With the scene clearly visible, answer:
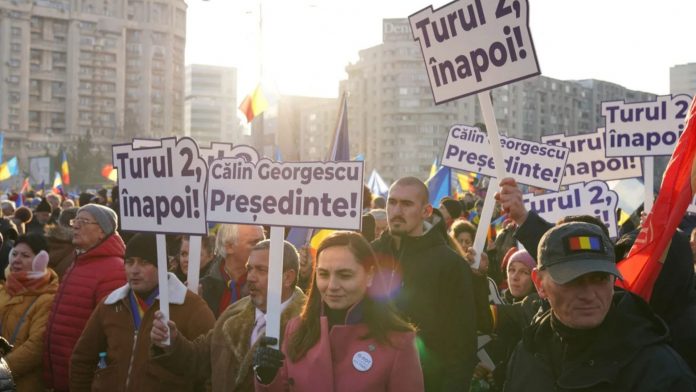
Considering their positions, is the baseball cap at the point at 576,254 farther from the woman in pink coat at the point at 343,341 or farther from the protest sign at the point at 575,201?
the protest sign at the point at 575,201

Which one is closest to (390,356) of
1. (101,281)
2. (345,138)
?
(101,281)

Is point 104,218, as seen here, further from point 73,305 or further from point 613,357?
point 613,357

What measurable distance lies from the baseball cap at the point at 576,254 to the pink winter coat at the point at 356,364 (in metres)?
0.91

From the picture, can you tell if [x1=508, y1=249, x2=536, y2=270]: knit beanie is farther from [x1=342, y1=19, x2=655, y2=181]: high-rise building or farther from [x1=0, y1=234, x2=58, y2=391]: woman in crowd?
[x1=342, y1=19, x2=655, y2=181]: high-rise building

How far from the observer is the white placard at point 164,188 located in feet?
16.1

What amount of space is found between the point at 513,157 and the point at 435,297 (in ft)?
12.2

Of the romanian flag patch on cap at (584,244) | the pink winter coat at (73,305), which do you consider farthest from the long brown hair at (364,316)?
the pink winter coat at (73,305)

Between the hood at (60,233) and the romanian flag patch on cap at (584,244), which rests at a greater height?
the romanian flag patch on cap at (584,244)

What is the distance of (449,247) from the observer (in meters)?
4.80

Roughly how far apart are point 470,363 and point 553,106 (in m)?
122

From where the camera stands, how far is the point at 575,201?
25.8ft

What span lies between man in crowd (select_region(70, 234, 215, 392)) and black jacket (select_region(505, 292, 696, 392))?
8.47 feet

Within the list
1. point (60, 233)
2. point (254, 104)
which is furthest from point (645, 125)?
point (254, 104)

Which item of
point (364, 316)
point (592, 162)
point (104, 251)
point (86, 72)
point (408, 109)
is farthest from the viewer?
point (408, 109)
